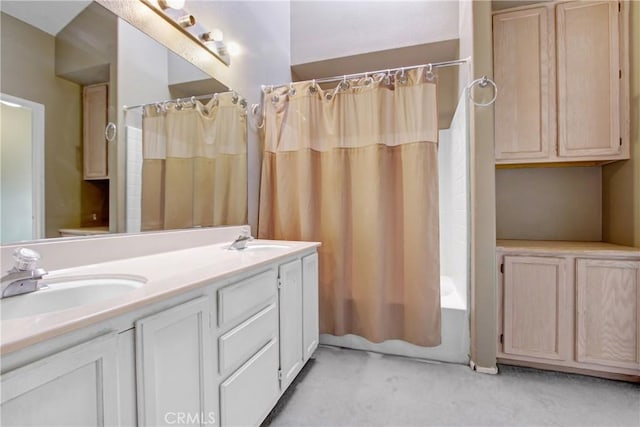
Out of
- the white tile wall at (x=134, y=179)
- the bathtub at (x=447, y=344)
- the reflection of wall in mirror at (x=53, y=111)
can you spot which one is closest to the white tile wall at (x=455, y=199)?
the bathtub at (x=447, y=344)

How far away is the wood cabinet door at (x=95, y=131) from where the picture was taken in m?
1.14

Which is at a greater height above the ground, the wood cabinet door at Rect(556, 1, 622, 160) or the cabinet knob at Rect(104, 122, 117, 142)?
the wood cabinet door at Rect(556, 1, 622, 160)

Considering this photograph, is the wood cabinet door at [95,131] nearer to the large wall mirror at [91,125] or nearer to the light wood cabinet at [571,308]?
the large wall mirror at [91,125]

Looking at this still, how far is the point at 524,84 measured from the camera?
1962 millimetres

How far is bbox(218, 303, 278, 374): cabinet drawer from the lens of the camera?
102 cm

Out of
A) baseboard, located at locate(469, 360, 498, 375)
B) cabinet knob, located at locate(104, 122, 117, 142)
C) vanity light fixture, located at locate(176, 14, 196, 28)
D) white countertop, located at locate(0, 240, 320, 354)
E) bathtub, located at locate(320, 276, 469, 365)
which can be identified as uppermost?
vanity light fixture, located at locate(176, 14, 196, 28)

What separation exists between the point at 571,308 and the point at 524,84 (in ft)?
4.84

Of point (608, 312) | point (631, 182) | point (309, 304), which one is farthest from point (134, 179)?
point (631, 182)

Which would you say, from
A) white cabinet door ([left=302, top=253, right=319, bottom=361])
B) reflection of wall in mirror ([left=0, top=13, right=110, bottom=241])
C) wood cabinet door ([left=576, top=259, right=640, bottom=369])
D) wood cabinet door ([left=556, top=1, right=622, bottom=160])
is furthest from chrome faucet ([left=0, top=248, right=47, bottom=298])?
wood cabinet door ([left=556, top=1, right=622, bottom=160])

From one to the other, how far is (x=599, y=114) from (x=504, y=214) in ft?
2.84

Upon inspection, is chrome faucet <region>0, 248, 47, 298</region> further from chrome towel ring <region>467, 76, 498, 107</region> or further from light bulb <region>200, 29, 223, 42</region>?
chrome towel ring <region>467, 76, 498, 107</region>

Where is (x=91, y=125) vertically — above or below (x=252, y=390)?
above

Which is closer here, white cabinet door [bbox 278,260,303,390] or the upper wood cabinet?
white cabinet door [bbox 278,260,303,390]
